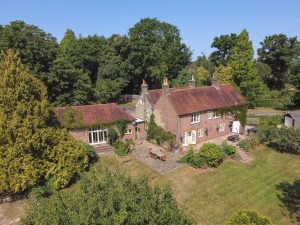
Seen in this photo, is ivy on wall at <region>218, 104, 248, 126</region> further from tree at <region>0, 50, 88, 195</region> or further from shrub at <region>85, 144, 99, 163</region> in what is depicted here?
tree at <region>0, 50, 88, 195</region>

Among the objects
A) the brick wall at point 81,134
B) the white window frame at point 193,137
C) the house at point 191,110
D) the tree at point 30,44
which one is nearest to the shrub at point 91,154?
the brick wall at point 81,134

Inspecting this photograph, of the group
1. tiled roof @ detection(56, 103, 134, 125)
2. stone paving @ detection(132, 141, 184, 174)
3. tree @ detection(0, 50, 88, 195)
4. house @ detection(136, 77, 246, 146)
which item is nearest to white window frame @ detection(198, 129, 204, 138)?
house @ detection(136, 77, 246, 146)

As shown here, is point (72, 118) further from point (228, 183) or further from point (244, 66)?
point (244, 66)

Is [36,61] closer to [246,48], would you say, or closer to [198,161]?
[198,161]

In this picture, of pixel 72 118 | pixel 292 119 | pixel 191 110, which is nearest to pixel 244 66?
pixel 292 119

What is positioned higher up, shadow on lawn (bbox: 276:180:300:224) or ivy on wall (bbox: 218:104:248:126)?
ivy on wall (bbox: 218:104:248:126)

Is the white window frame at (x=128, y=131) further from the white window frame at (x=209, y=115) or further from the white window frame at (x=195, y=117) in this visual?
the white window frame at (x=209, y=115)

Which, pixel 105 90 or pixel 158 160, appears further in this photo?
pixel 105 90
